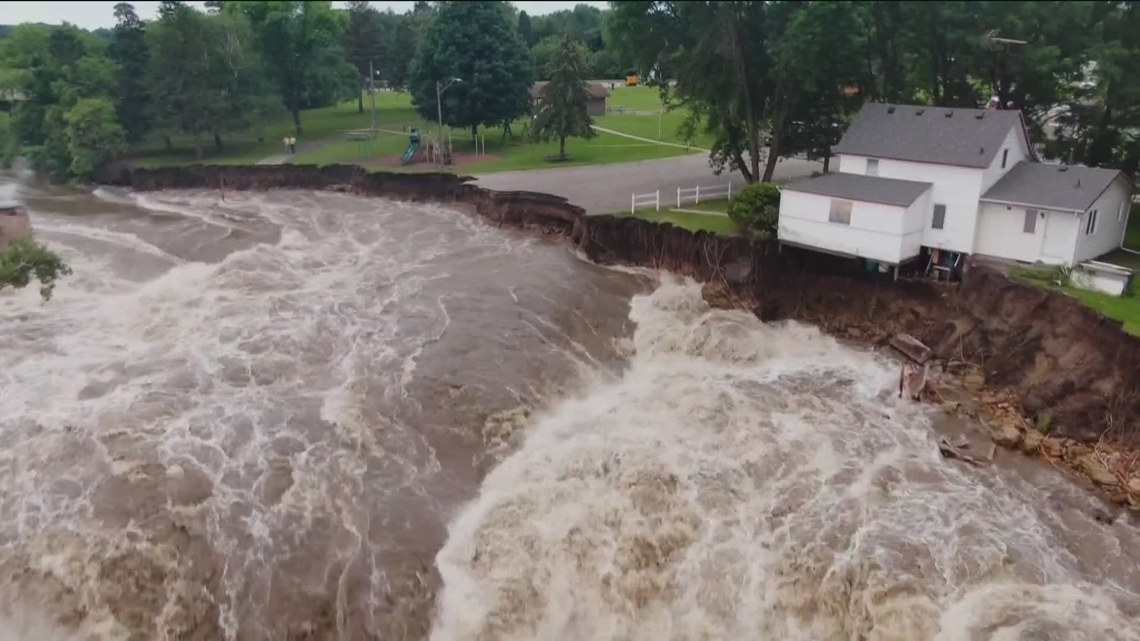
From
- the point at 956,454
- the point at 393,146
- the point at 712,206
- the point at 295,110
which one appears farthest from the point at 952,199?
the point at 295,110

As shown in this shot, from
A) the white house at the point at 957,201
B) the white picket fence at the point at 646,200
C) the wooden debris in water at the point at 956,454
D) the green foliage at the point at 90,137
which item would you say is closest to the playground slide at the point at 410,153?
the green foliage at the point at 90,137

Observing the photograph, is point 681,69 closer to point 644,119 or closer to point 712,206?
point 712,206

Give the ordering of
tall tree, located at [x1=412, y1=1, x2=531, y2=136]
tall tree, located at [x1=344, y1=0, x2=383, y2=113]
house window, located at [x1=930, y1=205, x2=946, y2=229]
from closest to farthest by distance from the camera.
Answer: house window, located at [x1=930, y1=205, x2=946, y2=229]
tall tree, located at [x1=412, y1=1, x2=531, y2=136]
tall tree, located at [x1=344, y1=0, x2=383, y2=113]

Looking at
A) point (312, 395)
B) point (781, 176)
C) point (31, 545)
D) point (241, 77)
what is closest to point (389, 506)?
point (312, 395)

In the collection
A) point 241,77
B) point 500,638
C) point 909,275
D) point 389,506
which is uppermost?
point 241,77

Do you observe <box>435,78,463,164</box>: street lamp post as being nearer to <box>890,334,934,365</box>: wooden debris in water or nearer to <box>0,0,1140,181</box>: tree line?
<box>0,0,1140,181</box>: tree line

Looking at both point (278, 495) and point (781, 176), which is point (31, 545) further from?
point (781, 176)

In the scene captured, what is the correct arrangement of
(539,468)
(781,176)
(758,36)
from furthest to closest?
(781,176) → (758,36) → (539,468)

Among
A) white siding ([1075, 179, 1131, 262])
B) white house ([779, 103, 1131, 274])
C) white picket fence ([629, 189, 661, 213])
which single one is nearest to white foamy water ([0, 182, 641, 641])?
white picket fence ([629, 189, 661, 213])

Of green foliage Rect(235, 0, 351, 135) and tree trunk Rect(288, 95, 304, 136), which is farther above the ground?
green foliage Rect(235, 0, 351, 135)
